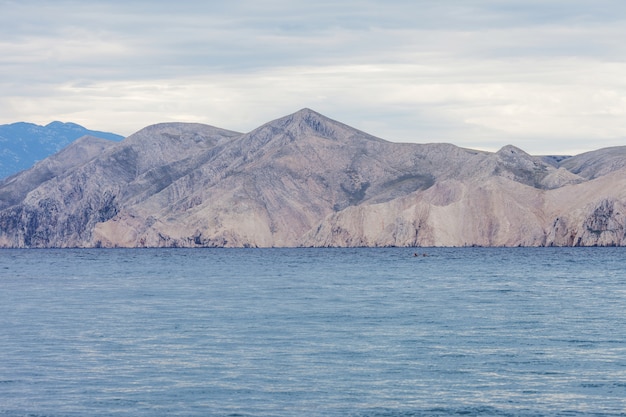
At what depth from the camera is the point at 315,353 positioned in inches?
1793

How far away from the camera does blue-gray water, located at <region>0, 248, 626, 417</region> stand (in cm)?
3516

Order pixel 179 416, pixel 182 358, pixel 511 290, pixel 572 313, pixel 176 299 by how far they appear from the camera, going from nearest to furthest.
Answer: pixel 179 416, pixel 182 358, pixel 572 313, pixel 176 299, pixel 511 290

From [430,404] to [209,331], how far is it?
21.7 m

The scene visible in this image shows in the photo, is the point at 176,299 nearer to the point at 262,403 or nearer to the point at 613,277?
the point at 262,403

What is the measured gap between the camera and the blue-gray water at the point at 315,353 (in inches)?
1384

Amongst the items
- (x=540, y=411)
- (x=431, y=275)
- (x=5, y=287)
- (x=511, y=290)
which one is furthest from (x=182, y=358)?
(x=431, y=275)

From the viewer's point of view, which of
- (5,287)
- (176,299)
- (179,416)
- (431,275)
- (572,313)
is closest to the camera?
(179,416)

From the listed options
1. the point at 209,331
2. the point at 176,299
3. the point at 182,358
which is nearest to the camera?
the point at 182,358

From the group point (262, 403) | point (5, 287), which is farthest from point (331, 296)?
point (262, 403)

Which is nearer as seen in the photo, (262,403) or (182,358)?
(262,403)

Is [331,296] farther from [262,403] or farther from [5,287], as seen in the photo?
[262,403]

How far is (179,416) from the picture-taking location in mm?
33281

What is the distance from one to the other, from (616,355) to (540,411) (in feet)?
41.4

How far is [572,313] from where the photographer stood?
6412cm
